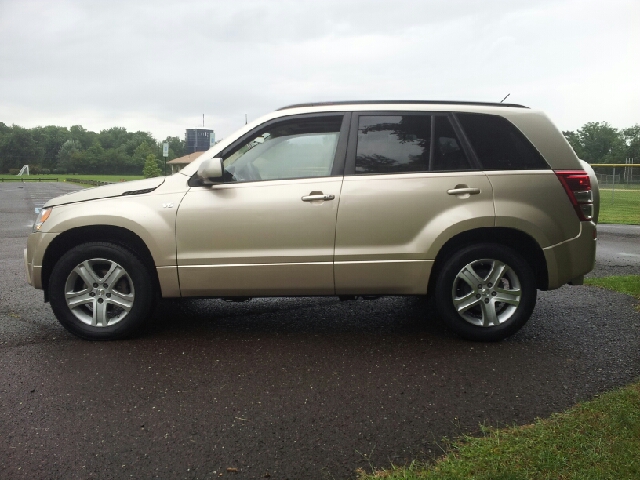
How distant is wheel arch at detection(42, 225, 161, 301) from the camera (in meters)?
4.70

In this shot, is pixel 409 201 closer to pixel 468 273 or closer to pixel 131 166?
pixel 468 273

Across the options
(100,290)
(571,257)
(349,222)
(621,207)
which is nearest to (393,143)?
(349,222)

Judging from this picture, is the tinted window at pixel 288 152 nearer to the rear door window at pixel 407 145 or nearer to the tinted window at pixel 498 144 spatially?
the rear door window at pixel 407 145

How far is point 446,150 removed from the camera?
466 cm

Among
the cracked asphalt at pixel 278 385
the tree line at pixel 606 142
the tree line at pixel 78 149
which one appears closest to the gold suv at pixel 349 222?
the cracked asphalt at pixel 278 385

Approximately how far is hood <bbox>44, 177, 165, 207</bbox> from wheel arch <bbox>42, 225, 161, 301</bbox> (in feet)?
0.88

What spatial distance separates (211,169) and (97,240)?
1.19 metres

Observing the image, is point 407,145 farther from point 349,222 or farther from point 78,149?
point 78,149

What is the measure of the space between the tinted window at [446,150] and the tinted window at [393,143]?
2.6 inches

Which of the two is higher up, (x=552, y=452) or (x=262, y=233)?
(x=262, y=233)

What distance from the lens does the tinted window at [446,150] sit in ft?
15.2

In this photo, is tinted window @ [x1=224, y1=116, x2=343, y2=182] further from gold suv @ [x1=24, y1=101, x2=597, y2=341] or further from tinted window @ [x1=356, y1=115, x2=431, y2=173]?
tinted window @ [x1=356, y1=115, x2=431, y2=173]

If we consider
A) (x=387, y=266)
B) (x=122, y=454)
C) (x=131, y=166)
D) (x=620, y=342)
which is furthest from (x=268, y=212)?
(x=131, y=166)

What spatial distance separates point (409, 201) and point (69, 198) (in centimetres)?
284
